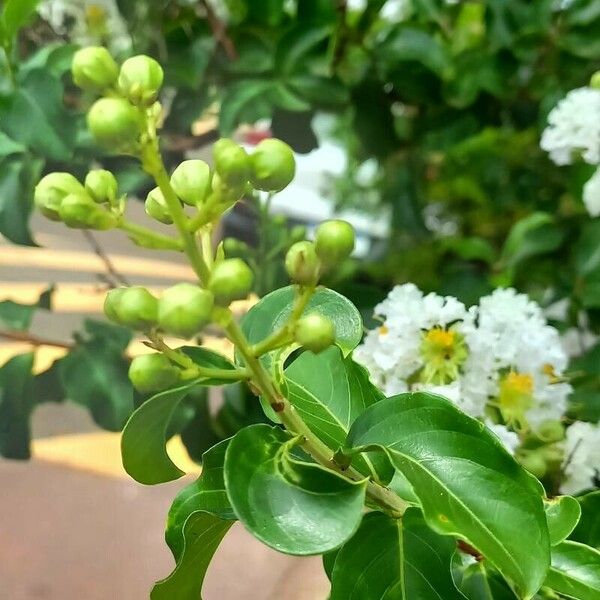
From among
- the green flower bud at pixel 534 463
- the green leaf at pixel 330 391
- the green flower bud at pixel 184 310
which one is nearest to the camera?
the green flower bud at pixel 184 310

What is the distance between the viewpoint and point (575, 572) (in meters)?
0.31

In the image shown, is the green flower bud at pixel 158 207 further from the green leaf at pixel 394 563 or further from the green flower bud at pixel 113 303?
the green leaf at pixel 394 563

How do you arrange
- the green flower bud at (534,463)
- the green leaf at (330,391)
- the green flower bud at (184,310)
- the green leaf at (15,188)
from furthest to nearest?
the green leaf at (15,188), the green flower bud at (534,463), the green leaf at (330,391), the green flower bud at (184,310)

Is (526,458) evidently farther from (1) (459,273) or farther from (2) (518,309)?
(1) (459,273)

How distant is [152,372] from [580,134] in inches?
15.3

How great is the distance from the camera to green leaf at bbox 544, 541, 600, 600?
0.99 ft

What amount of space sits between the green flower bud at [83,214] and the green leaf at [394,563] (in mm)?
151

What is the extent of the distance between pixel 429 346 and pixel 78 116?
12.4 inches

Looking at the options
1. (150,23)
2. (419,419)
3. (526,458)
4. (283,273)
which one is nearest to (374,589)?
(419,419)

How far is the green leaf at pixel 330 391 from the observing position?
32 cm

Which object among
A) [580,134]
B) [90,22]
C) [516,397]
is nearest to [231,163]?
[516,397]

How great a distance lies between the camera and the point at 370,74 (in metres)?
0.74

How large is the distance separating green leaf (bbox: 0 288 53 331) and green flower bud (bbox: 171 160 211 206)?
0.38 metres

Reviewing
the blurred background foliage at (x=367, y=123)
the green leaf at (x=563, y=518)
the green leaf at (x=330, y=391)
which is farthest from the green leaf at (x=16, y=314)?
the green leaf at (x=563, y=518)
